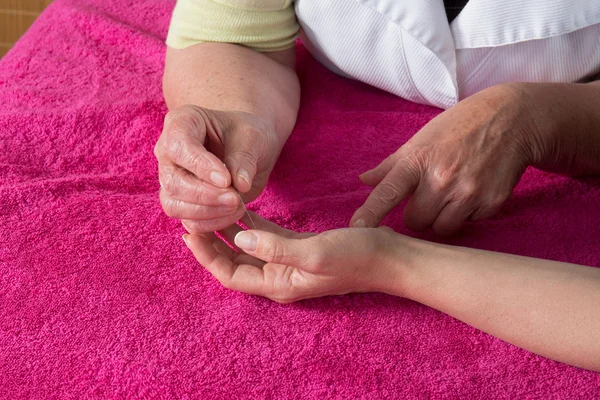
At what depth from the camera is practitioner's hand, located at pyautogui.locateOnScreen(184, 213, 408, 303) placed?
0.83m

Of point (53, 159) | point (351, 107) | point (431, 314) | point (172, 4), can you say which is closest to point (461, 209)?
point (431, 314)

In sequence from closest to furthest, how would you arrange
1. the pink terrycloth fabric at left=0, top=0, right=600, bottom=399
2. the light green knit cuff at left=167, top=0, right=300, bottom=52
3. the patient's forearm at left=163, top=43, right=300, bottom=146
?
the pink terrycloth fabric at left=0, top=0, right=600, bottom=399 → the patient's forearm at left=163, top=43, right=300, bottom=146 → the light green knit cuff at left=167, top=0, right=300, bottom=52

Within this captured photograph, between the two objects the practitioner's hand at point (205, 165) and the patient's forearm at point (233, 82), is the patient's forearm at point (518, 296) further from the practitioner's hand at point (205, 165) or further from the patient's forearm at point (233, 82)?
the patient's forearm at point (233, 82)

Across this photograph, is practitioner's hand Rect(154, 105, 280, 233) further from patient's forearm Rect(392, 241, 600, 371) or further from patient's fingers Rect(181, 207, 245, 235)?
patient's forearm Rect(392, 241, 600, 371)

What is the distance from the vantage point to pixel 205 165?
2.73ft

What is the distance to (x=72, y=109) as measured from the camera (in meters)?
1.20

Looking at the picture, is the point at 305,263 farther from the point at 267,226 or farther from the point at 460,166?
the point at 460,166

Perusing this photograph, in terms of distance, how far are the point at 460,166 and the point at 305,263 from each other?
1.01ft

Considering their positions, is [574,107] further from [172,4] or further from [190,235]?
[172,4]

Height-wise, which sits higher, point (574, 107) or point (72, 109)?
point (574, 107)

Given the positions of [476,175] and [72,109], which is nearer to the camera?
[476,175]

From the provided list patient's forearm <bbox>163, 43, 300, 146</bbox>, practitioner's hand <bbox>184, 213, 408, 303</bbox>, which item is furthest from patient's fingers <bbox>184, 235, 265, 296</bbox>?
patient's forearm <bbox>163, 43, 300, 146</bbox>

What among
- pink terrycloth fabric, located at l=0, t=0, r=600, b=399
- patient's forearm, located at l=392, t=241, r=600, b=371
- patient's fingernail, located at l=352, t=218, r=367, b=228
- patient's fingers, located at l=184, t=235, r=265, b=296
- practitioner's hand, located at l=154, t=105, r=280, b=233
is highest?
practitioner's hand, located at l=154, t=105, r=280, b=233

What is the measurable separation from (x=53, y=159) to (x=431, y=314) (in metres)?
0.62
